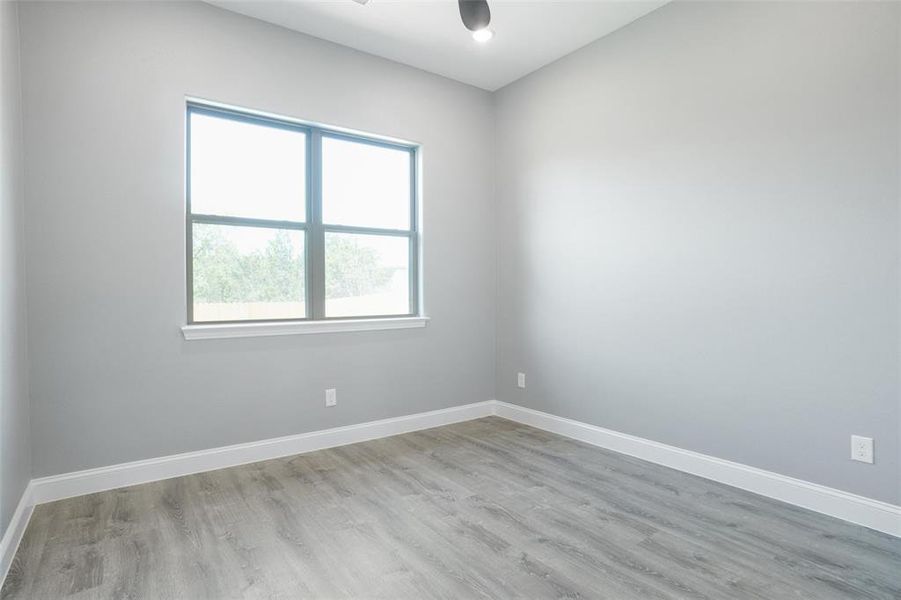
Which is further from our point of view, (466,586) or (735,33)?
(735,33)

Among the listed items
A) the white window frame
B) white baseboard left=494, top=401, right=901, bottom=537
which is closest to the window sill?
the white window frame

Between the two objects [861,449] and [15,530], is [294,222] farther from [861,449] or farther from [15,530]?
[861,449]

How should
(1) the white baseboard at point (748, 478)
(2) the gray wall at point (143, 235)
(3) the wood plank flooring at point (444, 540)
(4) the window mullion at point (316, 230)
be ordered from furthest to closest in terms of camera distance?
(4) the window mullion at point (316, 230) → (2) the gray wall at point (143, 235) → (1) the white baseboard at point (748, 478) → (3) the wood plank flooring at point (444, 540)

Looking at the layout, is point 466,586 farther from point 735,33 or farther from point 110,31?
point 110,31

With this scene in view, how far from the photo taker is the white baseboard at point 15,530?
1820mm

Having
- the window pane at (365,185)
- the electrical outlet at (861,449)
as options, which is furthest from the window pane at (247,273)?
the electrical outlet at (861,449)

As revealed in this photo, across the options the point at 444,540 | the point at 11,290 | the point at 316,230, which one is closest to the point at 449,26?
the point at 316,230

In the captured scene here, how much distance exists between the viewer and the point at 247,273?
10.3ft

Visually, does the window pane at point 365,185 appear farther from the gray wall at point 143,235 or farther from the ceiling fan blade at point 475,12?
the ceiling fan blade at point 475,12

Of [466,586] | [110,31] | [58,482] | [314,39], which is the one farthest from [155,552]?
[314,39]

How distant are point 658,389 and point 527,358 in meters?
1.18

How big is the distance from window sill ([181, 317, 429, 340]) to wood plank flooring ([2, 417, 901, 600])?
86cm

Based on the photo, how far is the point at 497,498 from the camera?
254 centimetres

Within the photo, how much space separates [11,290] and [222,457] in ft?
4.74
